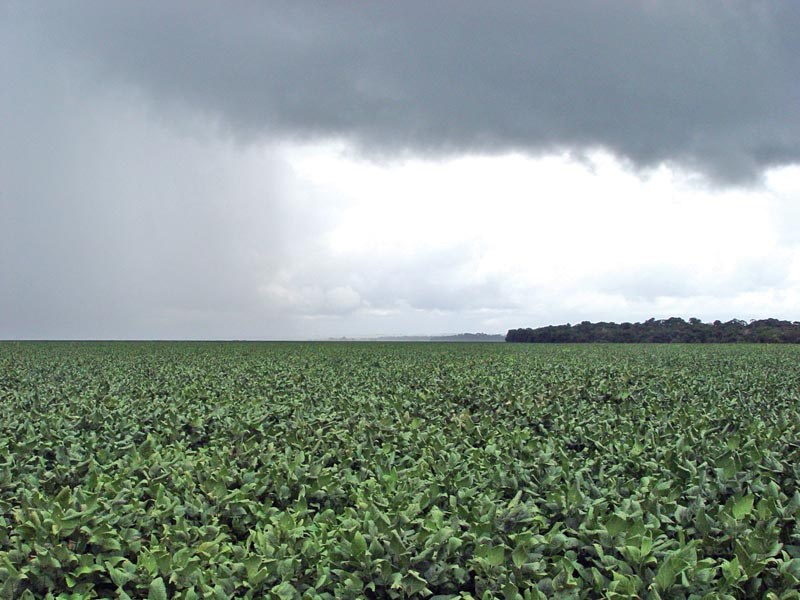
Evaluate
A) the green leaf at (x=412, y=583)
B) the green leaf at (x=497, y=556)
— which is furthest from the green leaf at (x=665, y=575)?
the green leaf at (x=412, y=583)

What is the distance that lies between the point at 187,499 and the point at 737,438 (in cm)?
583

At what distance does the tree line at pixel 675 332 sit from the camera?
88312 millimetres

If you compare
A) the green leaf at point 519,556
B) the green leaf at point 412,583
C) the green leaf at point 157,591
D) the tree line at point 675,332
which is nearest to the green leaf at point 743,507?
the green leaf at point 519,556

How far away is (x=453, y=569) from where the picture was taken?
12.1 feet

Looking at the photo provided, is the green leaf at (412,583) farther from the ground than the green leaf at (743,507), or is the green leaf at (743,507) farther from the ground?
the green leaf at (743,507)

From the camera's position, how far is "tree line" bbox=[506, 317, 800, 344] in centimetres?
8831

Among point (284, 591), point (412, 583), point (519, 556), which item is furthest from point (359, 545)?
point (519, 556)

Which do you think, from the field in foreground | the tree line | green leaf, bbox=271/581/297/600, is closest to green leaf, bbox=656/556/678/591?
the field in foreground

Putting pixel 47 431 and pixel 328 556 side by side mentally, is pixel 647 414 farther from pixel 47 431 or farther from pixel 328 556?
pixel 47 431

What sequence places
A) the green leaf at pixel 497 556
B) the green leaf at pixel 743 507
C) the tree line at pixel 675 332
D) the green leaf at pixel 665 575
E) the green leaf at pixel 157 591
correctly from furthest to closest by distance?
the tree line at pixel 675 332
the green leaf at pixel 743 507
the green leaf at pixel 497 556
the green leaf at pixel 157 591
the green leaf at pixel 665 575

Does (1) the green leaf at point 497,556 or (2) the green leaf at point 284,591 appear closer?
(2) the green leaf at point 284,591

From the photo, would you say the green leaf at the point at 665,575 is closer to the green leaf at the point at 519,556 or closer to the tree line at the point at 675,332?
the green leaf at the point at 519,556

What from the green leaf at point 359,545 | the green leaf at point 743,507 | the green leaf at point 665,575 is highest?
the green leaf at point 743,507

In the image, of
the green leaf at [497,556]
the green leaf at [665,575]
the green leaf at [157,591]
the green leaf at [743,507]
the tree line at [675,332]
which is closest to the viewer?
the green leaf at [665,575]
